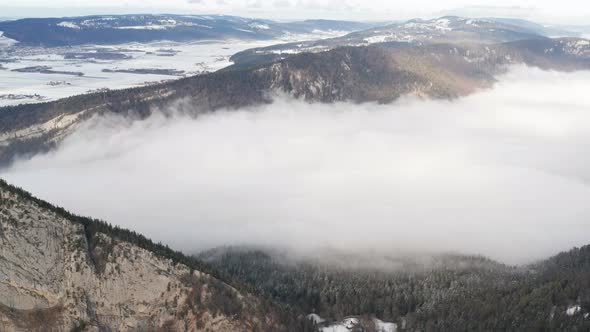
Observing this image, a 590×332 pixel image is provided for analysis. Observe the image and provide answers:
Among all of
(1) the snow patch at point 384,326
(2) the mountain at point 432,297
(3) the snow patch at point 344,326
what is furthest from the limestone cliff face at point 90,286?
(1) the snow patch at point 384,326

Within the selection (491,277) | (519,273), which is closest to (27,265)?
(491,277)

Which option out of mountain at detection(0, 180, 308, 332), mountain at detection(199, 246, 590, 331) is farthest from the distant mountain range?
mountain at detection(199, 246, 590, 331)

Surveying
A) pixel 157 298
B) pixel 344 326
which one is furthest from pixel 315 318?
pixel 157 298

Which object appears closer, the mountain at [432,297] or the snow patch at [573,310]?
the snow patch at [573,310]

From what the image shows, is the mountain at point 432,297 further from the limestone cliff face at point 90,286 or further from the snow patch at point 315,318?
the limestone cliff face at point 90,286

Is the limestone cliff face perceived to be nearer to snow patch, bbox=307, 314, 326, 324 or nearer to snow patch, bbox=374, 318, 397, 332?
snow patch, bbox=307, 314, 326, 324

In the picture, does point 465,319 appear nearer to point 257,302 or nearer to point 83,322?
point 257,302
